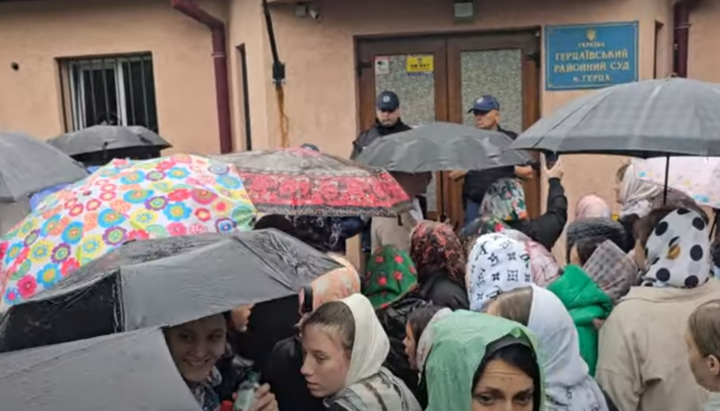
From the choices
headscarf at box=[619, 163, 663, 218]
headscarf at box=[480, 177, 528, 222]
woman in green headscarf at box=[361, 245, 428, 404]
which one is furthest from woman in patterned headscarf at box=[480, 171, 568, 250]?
woman in green headscarf at box=[361, 245, 428, 404]

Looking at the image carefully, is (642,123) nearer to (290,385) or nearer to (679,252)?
(679,252)

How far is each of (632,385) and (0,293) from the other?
250cm

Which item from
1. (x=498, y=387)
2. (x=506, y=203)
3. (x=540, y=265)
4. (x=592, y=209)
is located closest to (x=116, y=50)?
(x=506, y=203)

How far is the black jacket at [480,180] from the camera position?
6148 millimetres

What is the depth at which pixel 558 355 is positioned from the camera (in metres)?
2.80

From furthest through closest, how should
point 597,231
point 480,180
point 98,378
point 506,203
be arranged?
point 480,180 → point 506,203 → point 597,231 → point 98,378

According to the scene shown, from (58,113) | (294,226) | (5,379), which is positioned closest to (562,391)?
(294,226)

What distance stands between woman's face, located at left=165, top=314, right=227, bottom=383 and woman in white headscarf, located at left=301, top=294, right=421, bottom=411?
0.40 metres

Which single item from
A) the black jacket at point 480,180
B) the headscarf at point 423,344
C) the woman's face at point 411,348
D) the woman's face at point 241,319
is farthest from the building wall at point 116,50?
the woman's face at point 241,319

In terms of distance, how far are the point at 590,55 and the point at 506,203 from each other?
9.44ft

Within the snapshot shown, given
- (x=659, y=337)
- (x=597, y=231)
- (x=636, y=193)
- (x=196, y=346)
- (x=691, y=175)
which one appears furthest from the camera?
(x=636, y=193)

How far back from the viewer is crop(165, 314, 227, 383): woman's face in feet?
8.21

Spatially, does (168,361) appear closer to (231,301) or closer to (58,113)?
(231,301)

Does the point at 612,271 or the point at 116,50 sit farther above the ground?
the point at 116,50
